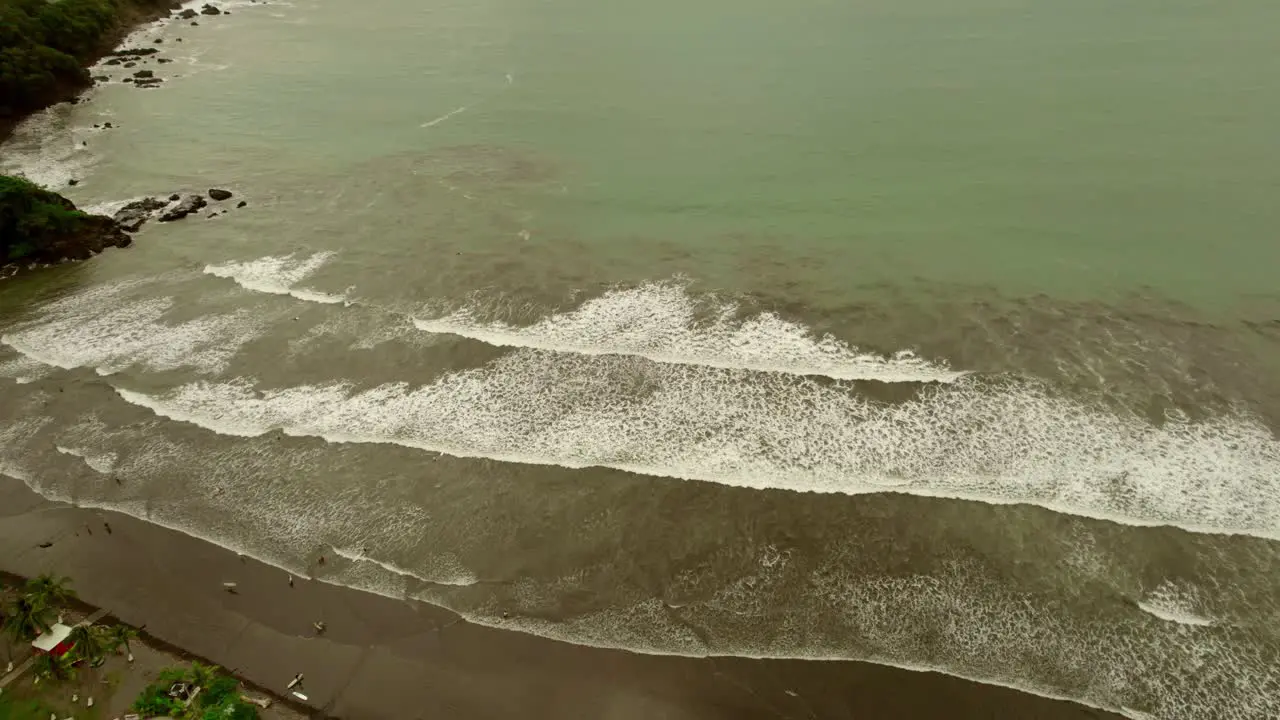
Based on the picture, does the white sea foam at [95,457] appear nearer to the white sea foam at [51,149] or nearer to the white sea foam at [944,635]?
the white sea foam at [944,635]

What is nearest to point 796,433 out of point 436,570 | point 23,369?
point 436,570

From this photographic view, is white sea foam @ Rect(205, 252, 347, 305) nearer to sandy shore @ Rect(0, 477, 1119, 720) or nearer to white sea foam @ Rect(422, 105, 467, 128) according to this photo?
sandy shore @ Rect(0, 477, 1119, 720)

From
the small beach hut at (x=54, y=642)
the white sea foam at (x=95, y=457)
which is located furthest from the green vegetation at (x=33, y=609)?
the white sea foam at (x=95, y=457)

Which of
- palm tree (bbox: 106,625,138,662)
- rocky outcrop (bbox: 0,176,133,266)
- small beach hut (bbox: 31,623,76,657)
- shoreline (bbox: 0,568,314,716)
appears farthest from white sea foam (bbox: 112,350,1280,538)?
rocky outcrop (bbox: 0,176,133,266)

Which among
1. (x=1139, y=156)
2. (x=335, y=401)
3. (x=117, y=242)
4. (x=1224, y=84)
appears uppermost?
(x=1224, y=84)

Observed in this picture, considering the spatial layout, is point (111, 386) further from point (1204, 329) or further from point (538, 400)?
point (1204, 329)

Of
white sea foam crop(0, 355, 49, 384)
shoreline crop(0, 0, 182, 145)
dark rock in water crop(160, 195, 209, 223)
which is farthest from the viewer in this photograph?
shoreline crop(0, 0, 182, 145)

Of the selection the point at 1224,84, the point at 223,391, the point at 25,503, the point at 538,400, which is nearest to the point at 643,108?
the point at 538,400
